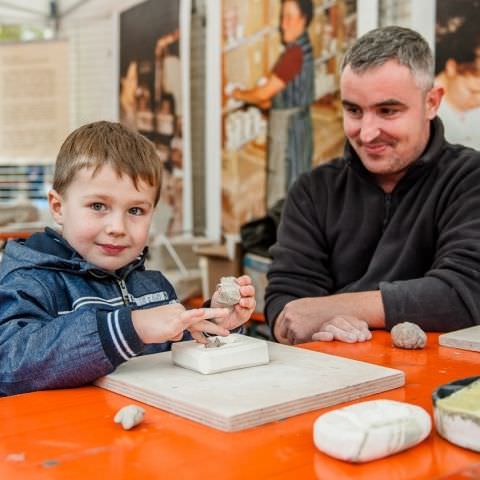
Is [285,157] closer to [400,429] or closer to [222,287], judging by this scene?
[222,287]

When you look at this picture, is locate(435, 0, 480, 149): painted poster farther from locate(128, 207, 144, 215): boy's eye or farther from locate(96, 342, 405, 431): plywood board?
locate(96, 342, 405, 431): plywood board

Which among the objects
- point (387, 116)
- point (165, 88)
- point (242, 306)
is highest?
point (165, 88)

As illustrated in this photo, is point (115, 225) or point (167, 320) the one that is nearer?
point (167, 320)

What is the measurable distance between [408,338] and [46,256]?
713 mm

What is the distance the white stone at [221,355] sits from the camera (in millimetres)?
1194

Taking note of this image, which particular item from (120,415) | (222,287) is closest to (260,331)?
(222,287)

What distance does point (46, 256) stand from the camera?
149 cm

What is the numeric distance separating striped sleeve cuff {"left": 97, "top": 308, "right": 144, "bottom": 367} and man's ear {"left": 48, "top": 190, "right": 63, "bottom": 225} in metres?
0.41

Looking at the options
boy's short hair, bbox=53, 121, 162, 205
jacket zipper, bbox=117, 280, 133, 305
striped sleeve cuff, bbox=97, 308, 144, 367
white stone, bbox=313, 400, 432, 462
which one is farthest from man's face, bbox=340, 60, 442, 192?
white stone, bbox=313, 400, 432, 462

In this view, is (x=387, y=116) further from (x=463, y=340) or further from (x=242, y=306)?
(x=242, y=306)

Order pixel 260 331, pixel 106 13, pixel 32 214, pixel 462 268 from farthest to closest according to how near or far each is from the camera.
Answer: pixel 106 13
pixel 32 214
pixel 260 331
pixel 462 268

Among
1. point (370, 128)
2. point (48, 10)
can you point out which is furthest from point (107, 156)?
point (48, 10)

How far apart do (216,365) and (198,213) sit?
160 inches

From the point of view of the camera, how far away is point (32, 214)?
5613 millimetres
